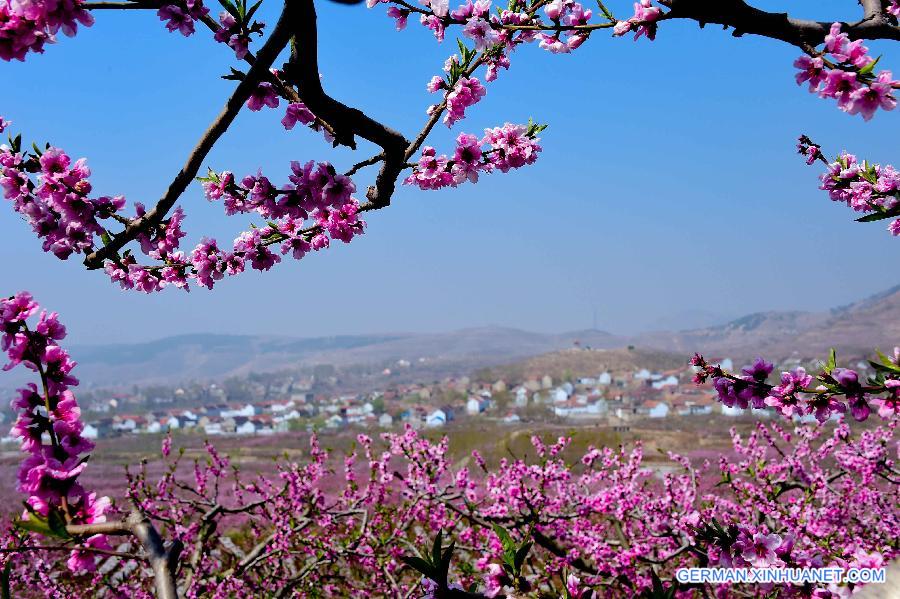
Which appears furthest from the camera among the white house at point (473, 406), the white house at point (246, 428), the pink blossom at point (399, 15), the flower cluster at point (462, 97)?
the white house at point (246, 428)

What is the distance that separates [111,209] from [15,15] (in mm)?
1511

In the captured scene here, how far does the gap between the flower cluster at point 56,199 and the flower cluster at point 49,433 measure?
1.55 metres

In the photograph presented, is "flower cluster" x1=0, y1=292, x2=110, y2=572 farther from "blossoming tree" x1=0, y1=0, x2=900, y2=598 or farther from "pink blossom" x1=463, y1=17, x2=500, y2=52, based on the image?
"pink blossom" x1=463, y1=17, x2=500, y2=52

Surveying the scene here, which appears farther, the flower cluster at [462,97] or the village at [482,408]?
the village at [482,408]

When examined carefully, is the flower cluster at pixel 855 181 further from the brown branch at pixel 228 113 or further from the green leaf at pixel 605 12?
the brown branch at pixel 228 113

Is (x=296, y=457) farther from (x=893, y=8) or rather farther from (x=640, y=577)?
(x=893, y=8)

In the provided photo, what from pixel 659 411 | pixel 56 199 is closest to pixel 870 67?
pixel 56 199

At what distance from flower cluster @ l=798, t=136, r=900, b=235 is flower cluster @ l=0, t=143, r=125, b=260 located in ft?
15.3

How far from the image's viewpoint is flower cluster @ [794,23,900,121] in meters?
2.37

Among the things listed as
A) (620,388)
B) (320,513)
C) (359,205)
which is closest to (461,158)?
(359,205)

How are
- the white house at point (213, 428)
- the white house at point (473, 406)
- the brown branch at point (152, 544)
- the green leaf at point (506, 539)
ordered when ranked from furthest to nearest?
the white house at point (213, 428)
the white house at point (473, 406)
the green leaf at point (506, 539)
the brown branch at point (152, 544)

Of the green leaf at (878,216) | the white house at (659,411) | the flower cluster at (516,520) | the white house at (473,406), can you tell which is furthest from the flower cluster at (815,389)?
the white house at (473,406)

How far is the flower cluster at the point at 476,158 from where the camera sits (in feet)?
12.6

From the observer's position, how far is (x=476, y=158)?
384 centimetres
